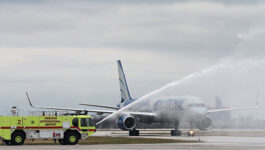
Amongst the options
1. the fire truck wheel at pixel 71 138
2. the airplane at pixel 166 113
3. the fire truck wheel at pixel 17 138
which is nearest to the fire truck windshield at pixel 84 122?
the fire truck wheel at pixel 71 138

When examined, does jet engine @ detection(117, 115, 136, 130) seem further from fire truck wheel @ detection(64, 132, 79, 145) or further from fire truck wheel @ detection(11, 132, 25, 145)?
fire truck wheel @ detection(11, 132, 25, 145)

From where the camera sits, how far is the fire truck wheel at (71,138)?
56562 millimetres

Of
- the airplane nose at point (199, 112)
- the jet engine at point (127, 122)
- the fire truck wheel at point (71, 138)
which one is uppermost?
the airplane nose at point (199, 112)

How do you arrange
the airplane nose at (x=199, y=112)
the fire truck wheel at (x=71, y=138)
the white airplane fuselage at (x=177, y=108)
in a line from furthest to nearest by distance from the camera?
the white airplane fuselage at (x=177, y=108) < the airplane nose at (x=199, y=112) < the fire truck wheel at (x=71, y=138)

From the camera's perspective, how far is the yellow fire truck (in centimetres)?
5581

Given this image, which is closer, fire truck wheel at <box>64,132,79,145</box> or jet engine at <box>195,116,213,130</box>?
fire truck wheel at <box>64,132,79,145</box>

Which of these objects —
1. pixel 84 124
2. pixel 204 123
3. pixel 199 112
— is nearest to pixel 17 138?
pixel 84 124

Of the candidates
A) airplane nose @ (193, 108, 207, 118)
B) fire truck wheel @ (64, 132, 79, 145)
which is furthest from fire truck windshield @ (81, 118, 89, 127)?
airplane nose @ (193, 108, 207, 118)

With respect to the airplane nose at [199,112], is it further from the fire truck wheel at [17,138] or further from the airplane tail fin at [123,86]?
the fire truck wheel at [17,138]

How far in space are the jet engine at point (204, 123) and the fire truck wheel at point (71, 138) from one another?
94.7 feet

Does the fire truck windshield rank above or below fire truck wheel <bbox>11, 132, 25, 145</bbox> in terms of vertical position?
above

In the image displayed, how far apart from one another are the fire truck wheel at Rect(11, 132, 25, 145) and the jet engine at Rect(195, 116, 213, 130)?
32.7 metres

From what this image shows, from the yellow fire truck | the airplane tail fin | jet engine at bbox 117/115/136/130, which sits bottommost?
the yellow fire truck

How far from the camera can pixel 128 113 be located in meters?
83.8
